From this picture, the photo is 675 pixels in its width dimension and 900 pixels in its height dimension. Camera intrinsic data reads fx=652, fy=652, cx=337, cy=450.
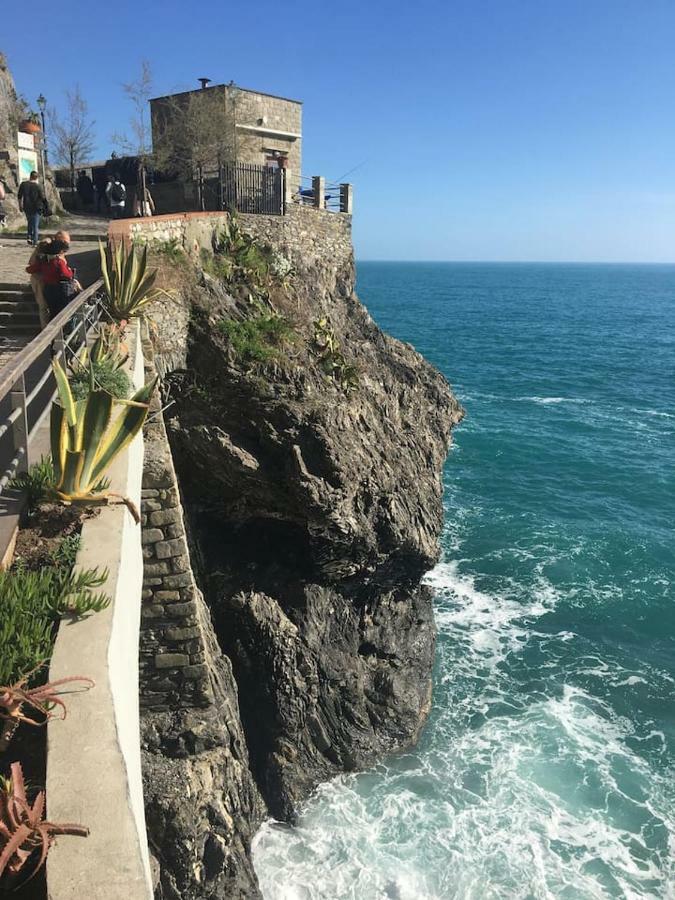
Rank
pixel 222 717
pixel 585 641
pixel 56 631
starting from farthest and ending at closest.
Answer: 1. pixel 585 641
2. pixel 222 717
3. pixel 56 631

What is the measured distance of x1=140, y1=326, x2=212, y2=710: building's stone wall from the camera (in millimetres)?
7992

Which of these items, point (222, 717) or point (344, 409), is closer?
point (222, 717)

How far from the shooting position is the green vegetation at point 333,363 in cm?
1606

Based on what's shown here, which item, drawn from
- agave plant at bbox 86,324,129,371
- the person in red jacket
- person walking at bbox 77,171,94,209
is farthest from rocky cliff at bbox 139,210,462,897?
person walking at bbox 77,171,94,209

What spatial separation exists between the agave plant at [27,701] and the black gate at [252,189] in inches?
767

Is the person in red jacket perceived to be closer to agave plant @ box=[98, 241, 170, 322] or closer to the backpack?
agave plant @ box=[98, 241, 170, 322]

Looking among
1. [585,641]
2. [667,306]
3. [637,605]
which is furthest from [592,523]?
[667,306]

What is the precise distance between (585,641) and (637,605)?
8.60ft

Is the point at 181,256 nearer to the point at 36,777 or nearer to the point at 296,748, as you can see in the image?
the point at 296,748

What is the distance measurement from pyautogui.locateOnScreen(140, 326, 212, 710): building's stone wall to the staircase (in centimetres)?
357

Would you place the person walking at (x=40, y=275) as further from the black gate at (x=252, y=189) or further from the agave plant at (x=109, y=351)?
the black gate at (x=252, y=189)

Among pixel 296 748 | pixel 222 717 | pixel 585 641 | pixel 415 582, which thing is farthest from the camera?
pixel 585 641

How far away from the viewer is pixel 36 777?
3.70 meters

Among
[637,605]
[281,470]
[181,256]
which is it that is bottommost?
[637,605]
